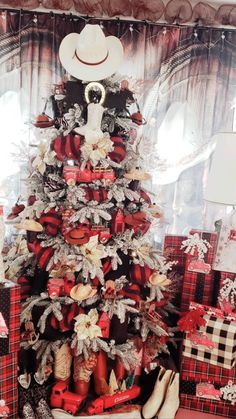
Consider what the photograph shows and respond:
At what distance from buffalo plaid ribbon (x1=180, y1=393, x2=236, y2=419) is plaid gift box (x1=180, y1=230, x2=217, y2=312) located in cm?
49

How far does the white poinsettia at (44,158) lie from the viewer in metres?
2.15

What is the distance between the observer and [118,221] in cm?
219

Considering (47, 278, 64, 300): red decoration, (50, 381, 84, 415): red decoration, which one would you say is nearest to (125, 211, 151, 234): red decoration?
(47, 278, 64, 300): red decoration

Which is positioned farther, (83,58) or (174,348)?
(174,348)

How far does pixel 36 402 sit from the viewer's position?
2162 mm

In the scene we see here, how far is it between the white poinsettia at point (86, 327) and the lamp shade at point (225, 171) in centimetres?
86

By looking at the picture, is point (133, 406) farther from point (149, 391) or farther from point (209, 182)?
point (209, 182)

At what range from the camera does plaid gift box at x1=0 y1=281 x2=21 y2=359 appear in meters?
1.99

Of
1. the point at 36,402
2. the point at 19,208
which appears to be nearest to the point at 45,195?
the point at 19,208

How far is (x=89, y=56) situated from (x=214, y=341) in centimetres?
160

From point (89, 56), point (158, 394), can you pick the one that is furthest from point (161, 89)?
point (158, 394)

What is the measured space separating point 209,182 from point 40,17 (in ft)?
5.68

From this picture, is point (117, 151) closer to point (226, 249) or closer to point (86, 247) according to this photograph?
point (86, 247)

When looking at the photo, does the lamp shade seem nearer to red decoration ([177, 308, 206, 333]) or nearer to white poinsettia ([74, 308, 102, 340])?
red decoration ([177, 308, 206, 333])
